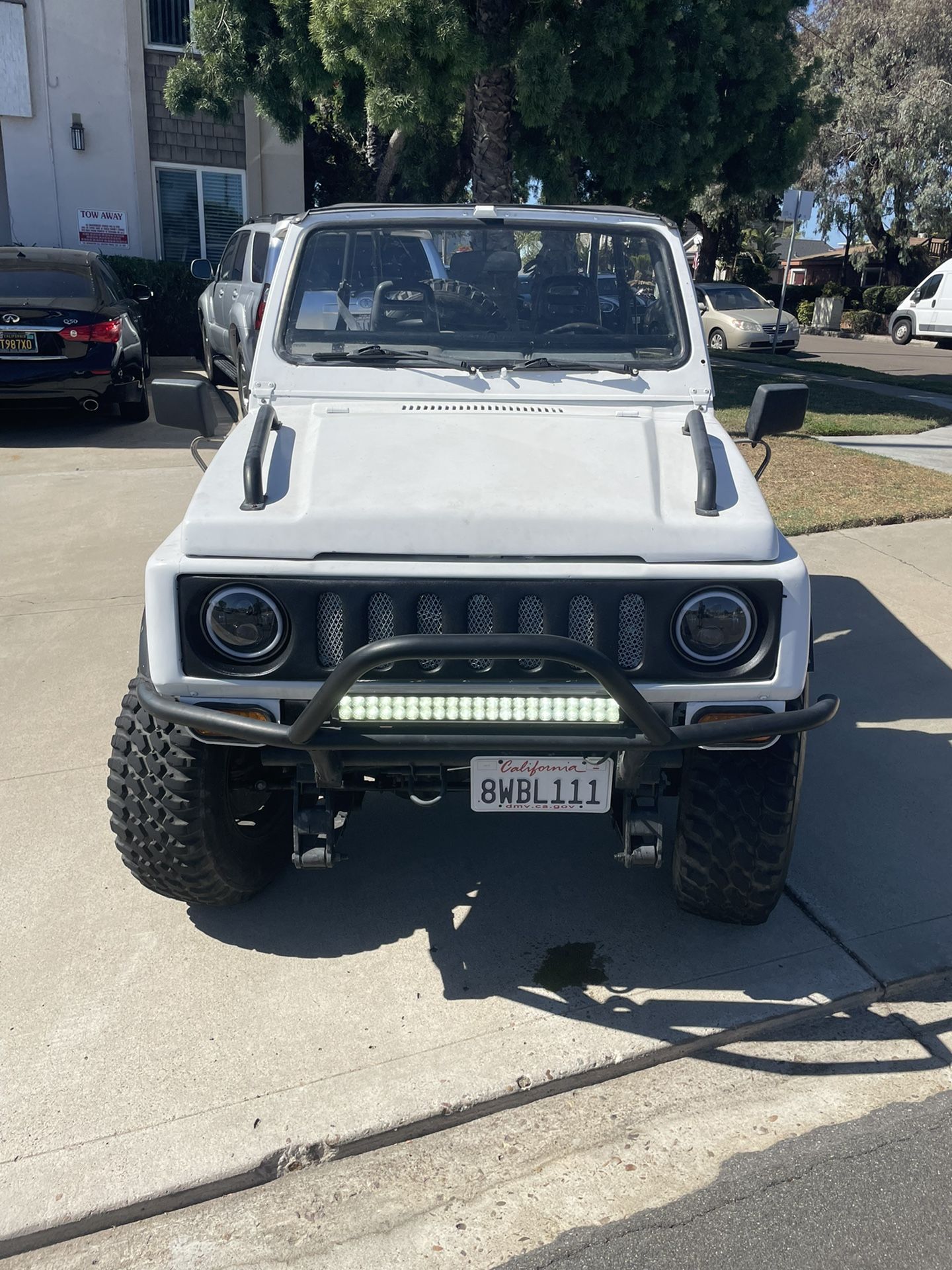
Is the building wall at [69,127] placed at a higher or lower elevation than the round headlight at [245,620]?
higher

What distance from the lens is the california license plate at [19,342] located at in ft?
31.0

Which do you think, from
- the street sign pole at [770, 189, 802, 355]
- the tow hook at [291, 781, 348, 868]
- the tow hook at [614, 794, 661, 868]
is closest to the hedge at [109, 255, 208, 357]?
the street sign pole at [770, 189, 802, 355]

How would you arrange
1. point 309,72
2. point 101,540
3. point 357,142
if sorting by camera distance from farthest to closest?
point 357,142 → point 309,72 → point 101,540

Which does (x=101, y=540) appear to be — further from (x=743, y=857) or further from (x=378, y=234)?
(x=743, y=857)

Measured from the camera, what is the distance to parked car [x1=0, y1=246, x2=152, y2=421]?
9.53 meters

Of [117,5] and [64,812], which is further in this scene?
[117,5]

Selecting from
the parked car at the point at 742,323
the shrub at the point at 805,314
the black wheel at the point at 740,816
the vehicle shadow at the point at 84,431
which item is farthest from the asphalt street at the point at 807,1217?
the shrub at the point at 805,314

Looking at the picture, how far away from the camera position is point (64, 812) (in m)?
3.92

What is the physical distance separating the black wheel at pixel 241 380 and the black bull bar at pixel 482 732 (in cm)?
138

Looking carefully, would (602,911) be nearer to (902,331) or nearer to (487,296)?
(487,296)

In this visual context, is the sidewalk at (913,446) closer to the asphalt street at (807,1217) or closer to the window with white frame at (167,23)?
the asphalt street at (807,1217)

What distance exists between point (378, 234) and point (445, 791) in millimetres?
2049

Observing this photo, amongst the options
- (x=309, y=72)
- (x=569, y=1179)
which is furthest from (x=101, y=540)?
(x=309, y=72)

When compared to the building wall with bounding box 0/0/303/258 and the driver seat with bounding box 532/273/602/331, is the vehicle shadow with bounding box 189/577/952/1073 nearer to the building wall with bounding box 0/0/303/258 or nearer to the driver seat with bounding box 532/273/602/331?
the driver seat with bounding box 532/273/602/331
